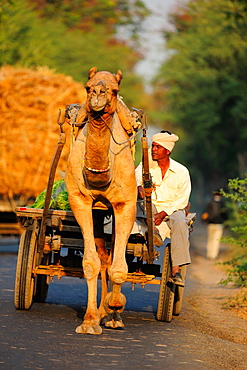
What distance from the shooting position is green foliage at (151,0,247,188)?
31344 millimetres

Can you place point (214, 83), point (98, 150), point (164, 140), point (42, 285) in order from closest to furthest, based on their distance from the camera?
point (98, 150) → point (164, 140) → point (42, 285) → point (214, 83)

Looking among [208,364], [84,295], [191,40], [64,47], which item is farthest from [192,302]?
[64,47]

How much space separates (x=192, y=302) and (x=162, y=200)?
120 inches

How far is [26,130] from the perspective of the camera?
17.9 meters

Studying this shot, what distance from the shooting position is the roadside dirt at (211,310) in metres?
9.53

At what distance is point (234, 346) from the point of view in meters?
8.37

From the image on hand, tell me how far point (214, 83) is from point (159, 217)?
80.6ft

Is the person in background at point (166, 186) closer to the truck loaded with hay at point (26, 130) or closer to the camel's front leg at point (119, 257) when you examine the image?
the camel's front leg at point (119, 257)

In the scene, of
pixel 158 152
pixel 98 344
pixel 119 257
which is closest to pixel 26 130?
pixel 158 152

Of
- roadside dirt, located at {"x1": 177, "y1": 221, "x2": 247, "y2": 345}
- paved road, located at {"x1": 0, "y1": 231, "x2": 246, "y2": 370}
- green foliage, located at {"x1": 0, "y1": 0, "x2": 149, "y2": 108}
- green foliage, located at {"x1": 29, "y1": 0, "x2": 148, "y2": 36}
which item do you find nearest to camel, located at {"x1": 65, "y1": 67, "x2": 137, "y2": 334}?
paved road, located at {"x1": 0, "y1": 231, "x2": 246, "y2": 370}

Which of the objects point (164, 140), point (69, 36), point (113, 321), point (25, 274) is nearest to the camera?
point (113, 321)

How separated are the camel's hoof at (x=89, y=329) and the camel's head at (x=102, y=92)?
2.04m

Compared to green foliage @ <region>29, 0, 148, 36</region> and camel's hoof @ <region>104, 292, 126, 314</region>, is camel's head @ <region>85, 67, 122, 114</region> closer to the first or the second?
camel's hoof @ <region>104, 292, 126, 314</region>

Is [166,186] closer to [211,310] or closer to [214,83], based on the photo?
[211,310]
